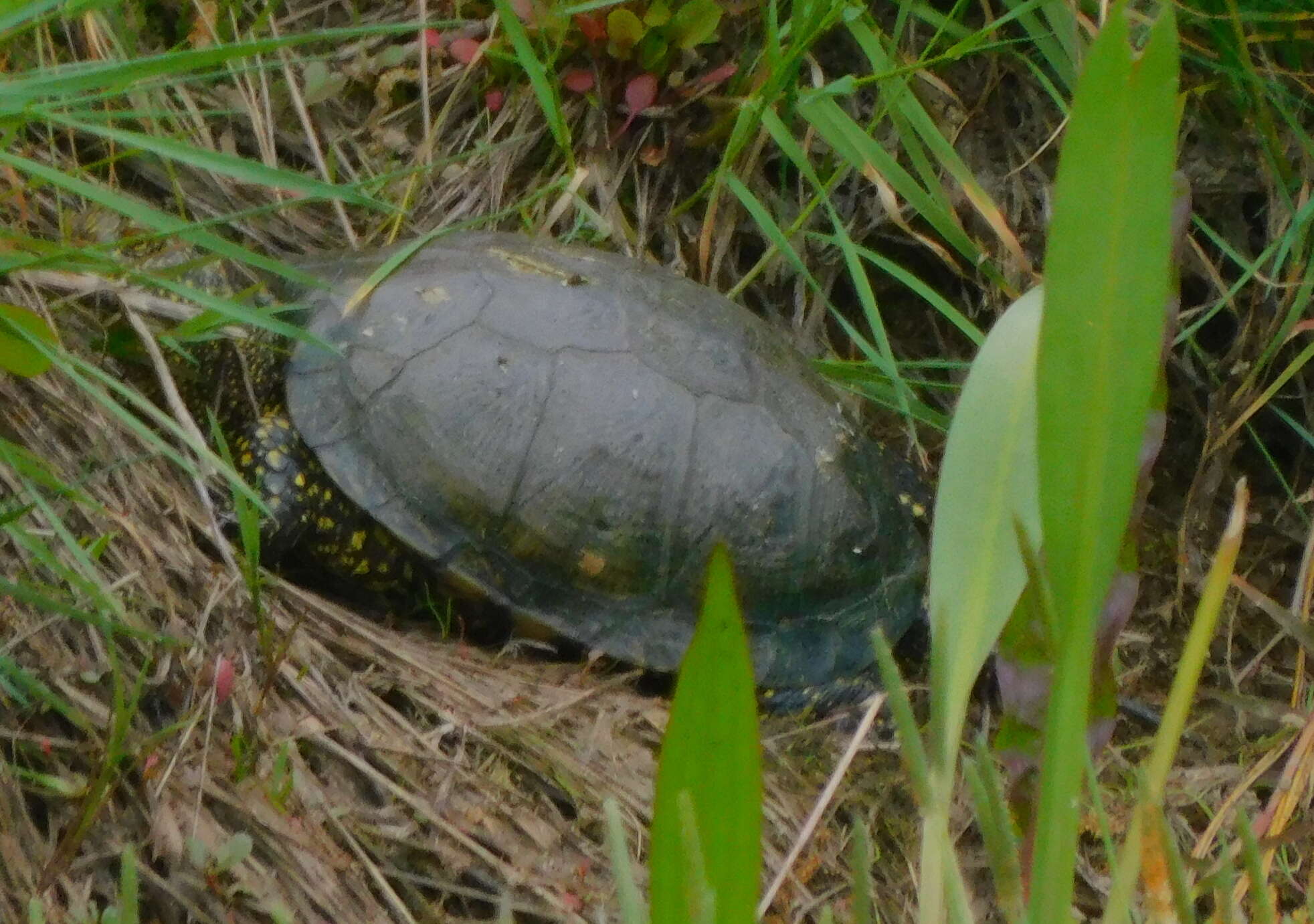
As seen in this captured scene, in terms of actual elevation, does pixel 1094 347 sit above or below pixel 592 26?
above

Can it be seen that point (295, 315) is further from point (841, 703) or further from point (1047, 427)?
point (1047, 427)

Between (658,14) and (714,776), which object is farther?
(658,14)

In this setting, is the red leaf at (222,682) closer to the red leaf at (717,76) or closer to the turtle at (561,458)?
the turtle at (561,458)

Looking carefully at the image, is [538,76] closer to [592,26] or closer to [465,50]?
[592,26]

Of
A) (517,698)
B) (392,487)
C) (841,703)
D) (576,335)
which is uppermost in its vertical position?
(576,335)

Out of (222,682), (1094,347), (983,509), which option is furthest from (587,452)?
(1094,347)

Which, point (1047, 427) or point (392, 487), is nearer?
point (1047, 427)

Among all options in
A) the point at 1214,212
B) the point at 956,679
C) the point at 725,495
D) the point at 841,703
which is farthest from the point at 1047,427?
the point at 1214,212
